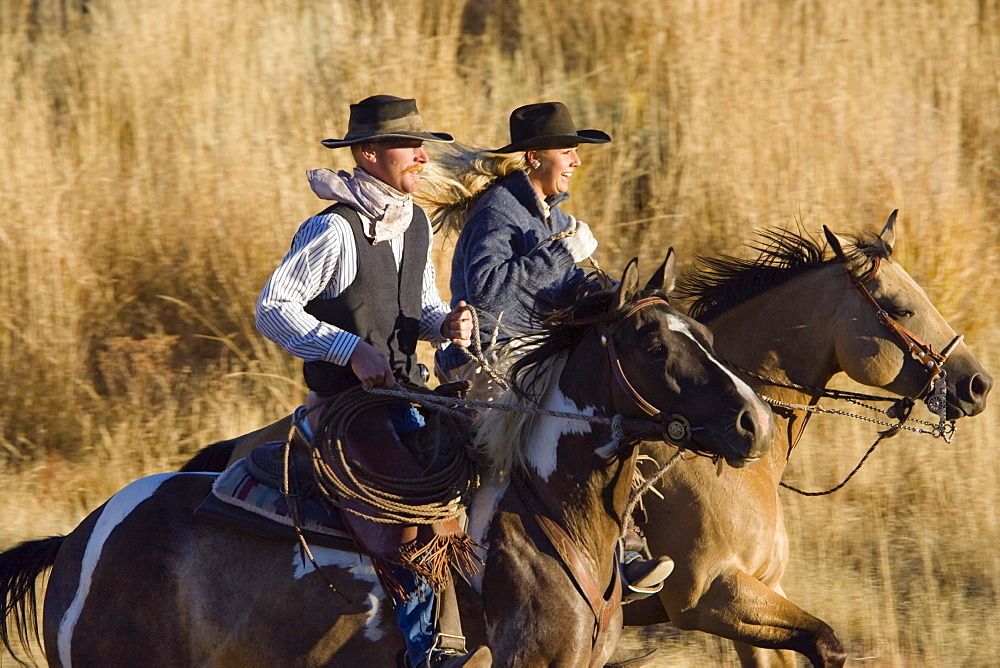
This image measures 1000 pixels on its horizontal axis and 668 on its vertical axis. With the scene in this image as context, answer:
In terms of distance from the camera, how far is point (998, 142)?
834cm

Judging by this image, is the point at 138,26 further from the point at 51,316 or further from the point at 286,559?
the point at 286,559

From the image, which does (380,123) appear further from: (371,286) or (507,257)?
(507,257)

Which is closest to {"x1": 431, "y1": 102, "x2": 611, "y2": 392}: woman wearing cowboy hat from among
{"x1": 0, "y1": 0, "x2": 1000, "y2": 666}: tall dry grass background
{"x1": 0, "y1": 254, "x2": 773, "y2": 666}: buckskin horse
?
{"x1": 0, "y1": 254, "x2": 773, "y2": 666}: buckskin horse

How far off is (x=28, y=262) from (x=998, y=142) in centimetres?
733

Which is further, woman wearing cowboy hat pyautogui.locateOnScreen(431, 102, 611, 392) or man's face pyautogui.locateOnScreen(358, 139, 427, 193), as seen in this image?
woman wearing cowboy hat pyautogui.locateOnScreen(431, 102, 611, 392)

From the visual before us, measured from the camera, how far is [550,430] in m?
3.34

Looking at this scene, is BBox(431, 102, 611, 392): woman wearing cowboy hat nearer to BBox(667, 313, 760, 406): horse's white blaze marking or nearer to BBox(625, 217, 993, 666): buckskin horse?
BBox(625, 217, 993, 666): buckskin horse

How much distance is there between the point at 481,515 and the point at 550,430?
342 millimetres

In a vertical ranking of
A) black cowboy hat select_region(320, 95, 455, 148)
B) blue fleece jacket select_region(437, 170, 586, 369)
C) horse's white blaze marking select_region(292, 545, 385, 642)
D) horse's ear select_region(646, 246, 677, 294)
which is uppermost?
black cowboy hat select_region(320, 95, 455, 148)

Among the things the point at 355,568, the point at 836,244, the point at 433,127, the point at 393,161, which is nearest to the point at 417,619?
the point at 355,568

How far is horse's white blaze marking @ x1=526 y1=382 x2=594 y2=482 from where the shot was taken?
3.29 meters

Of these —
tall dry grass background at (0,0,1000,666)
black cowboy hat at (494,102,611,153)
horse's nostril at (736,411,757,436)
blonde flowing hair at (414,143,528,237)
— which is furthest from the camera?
tall dry grass background at (0,0,1000,666)

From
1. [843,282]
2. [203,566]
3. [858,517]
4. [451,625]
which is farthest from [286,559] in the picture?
[858,517]

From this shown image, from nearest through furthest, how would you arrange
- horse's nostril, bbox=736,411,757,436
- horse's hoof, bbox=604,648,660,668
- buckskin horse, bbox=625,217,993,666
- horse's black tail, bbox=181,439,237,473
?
horse's nostril, bbox=736,411,757,436, horse's hoof, bbox=604,648,660,668, buckskin horse, bbox=625,217,993,666, horse's black tail, bbox=181,439,237,473
